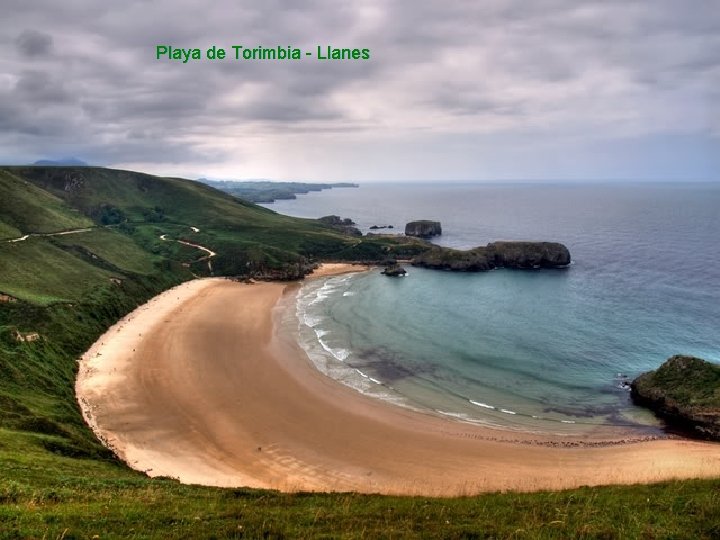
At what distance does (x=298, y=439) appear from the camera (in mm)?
45562

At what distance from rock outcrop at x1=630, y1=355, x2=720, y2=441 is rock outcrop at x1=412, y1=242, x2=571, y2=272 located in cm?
7835

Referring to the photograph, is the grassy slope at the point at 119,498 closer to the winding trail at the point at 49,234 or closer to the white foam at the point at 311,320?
the winding trail at the point at 49,234

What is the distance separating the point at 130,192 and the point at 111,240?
81.4m

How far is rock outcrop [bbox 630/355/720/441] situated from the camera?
48312 millimetres

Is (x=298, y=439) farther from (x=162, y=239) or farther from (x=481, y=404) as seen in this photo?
(x=162, y=239)

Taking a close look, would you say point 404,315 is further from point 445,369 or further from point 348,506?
point 348,506

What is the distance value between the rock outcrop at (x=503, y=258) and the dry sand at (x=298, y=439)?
78.2m

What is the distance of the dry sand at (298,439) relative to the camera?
128ft

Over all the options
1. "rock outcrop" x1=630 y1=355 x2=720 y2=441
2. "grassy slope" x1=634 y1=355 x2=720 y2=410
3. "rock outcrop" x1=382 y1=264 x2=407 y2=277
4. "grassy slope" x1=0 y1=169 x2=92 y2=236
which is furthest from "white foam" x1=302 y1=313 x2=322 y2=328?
"grassy slope" x1=0 y1=169 x2=92 y2=236

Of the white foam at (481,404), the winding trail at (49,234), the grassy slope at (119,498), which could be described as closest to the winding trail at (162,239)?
the winding trail at (49,234)

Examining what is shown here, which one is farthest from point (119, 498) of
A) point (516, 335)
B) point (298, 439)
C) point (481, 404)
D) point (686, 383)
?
point (516, 335)

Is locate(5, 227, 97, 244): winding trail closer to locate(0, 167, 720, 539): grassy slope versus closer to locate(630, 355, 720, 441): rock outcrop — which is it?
locate(0, 167, 720, 539): grassy slope

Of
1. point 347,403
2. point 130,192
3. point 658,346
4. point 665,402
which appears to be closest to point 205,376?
point 347,403

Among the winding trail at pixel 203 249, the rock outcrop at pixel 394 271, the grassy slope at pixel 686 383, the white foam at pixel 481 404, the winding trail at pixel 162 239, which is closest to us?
the grassy slope at pixel 686 383
